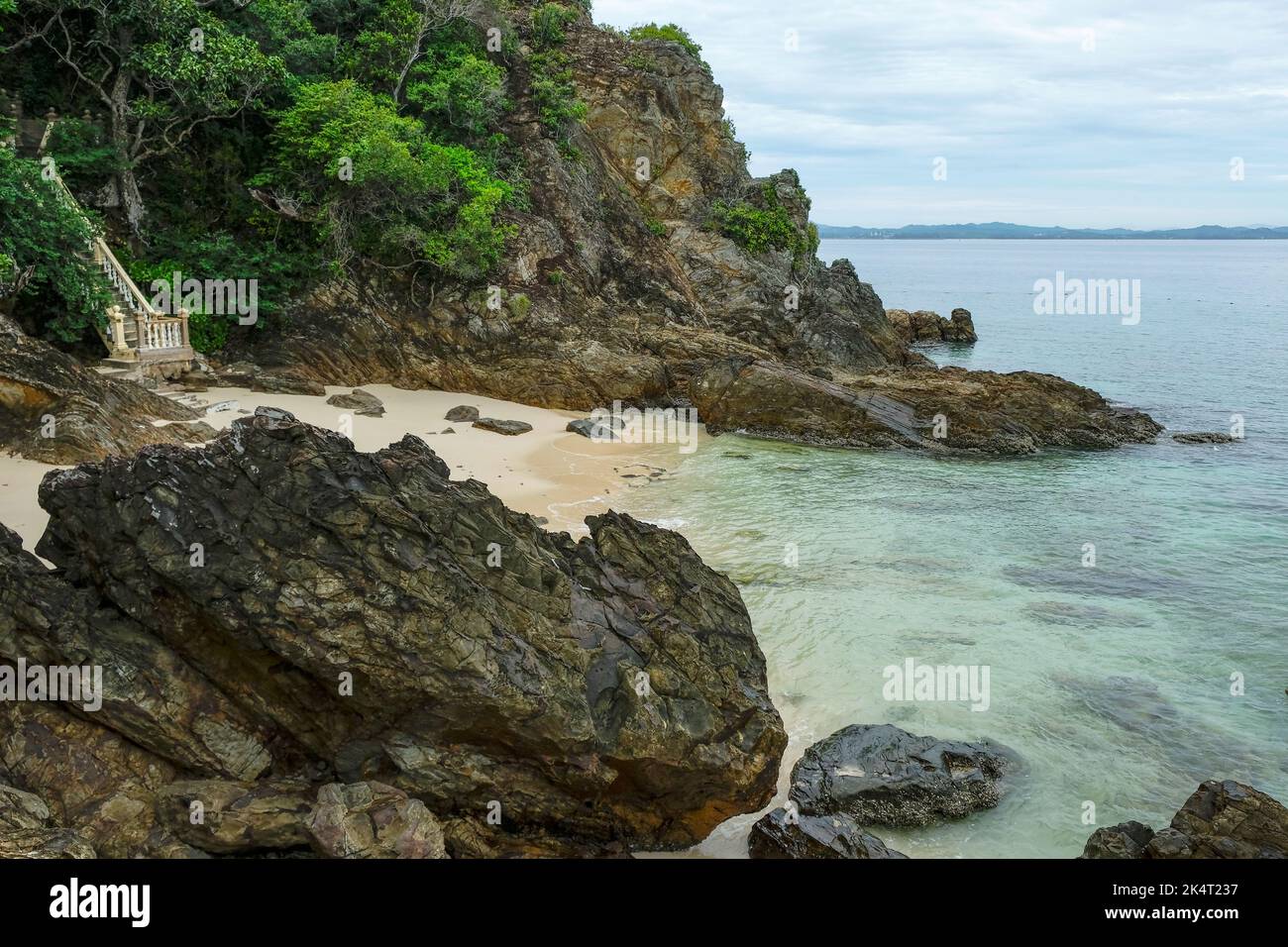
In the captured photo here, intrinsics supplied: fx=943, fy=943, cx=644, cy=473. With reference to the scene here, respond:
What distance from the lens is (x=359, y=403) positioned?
23.4 metres

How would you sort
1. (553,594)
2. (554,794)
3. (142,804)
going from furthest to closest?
(553,594), (554,794), (142,804)

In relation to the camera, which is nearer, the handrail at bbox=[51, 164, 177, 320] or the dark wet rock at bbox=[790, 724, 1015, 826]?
the dark wet rock at bbox=[790, 724, 1015, 826]

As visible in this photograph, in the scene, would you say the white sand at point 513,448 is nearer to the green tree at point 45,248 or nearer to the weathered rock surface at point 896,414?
the weathered rock surface at point 896,414

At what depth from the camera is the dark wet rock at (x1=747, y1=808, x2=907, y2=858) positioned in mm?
8766

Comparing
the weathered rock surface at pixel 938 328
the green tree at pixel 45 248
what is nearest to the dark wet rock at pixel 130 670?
the green tree at pixel 45 248

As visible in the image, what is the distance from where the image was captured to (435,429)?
74.2 feet

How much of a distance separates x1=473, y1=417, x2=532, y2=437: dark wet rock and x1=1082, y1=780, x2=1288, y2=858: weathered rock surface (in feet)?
56.5

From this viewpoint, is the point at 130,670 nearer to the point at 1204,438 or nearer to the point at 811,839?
the point at 811,839

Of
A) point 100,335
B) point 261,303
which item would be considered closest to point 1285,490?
point 261,303

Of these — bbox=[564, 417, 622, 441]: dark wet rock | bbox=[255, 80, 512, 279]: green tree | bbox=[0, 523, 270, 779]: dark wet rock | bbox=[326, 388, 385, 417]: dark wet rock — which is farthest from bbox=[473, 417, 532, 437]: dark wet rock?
bbox=[0, 523, 270, 779]: dark wet rock

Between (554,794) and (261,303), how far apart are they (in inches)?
823

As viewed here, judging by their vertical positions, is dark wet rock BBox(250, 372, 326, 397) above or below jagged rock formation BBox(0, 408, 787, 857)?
above

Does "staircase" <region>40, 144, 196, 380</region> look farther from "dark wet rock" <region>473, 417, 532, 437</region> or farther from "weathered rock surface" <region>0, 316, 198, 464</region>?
"dark wet rock" <region>473, 417, 532, 437</region>
